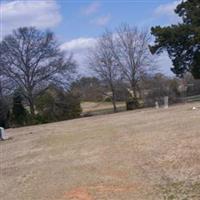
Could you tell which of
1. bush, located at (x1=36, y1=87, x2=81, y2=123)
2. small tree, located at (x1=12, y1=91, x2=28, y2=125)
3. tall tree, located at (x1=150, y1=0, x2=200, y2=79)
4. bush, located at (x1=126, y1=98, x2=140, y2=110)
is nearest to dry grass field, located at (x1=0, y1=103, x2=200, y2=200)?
tall tree, located at (x1=150, y1=0, x2=200, y2=79)

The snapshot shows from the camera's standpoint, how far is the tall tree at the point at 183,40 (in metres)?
49.5

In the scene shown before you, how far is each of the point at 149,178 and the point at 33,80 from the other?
204 ft

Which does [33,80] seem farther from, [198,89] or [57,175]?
[57,175]

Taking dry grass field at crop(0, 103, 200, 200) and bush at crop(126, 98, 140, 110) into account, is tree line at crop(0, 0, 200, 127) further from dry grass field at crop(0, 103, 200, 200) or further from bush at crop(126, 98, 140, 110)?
dry grass field at crop(0, 103, 200, 200)

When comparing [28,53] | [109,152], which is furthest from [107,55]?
[109,152]

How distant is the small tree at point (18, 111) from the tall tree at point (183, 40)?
2428cm

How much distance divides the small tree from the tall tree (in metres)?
24.3

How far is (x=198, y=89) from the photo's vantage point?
235 feet

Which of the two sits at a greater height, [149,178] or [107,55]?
[107,55]

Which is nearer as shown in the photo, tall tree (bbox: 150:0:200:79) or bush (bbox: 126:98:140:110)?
tall tree (bbox: 150:0:200:79)

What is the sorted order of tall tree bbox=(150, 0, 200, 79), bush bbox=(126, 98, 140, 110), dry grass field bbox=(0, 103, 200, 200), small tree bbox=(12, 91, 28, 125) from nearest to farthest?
1. dry grass field bbox=(0, 103, 200, 200)
2. tall tree bbox=(150, 0, 200, 79)
3. bush bbox=(126, 98, 140, 110)
4. small tree bbox=(12, 91, 28, 125)

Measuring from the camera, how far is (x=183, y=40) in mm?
50344

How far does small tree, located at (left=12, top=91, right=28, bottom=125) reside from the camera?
70938mm

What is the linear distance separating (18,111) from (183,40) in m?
29.0
